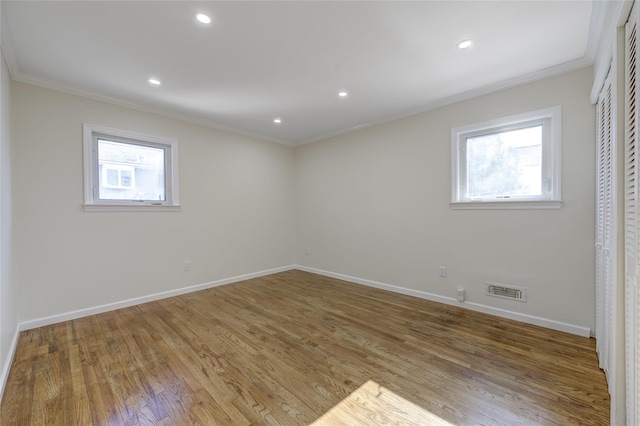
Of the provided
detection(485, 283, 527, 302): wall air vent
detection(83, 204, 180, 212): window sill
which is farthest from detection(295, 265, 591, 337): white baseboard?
detection(83, 204, 180, 212): window sill

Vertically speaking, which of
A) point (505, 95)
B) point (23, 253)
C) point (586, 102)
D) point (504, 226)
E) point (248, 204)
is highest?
point (505, 95)

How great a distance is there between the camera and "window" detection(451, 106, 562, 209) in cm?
258

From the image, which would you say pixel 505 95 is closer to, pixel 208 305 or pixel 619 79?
pixel 619 79

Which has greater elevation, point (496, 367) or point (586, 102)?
point (586, 102)

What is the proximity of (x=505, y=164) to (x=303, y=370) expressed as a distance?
2.87 m

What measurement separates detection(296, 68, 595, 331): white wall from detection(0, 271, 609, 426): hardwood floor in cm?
45

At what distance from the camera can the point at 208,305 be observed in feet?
10.8

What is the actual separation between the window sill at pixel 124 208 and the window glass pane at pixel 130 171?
0.39 ft

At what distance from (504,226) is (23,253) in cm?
489

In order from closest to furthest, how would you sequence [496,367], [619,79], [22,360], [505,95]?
[619,79]
[496,367]
[22,360]
[505,95]

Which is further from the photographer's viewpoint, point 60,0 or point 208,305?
point 208,305

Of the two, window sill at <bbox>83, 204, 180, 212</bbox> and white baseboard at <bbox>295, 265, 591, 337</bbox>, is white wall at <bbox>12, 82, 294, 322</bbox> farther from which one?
white baseboard at <bbox>295, 265, 591, 337</bbox>

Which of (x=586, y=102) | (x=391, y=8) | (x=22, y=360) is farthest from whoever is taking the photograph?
(x=586, y=102)

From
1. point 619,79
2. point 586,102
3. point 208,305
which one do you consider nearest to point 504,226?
point 586,102
